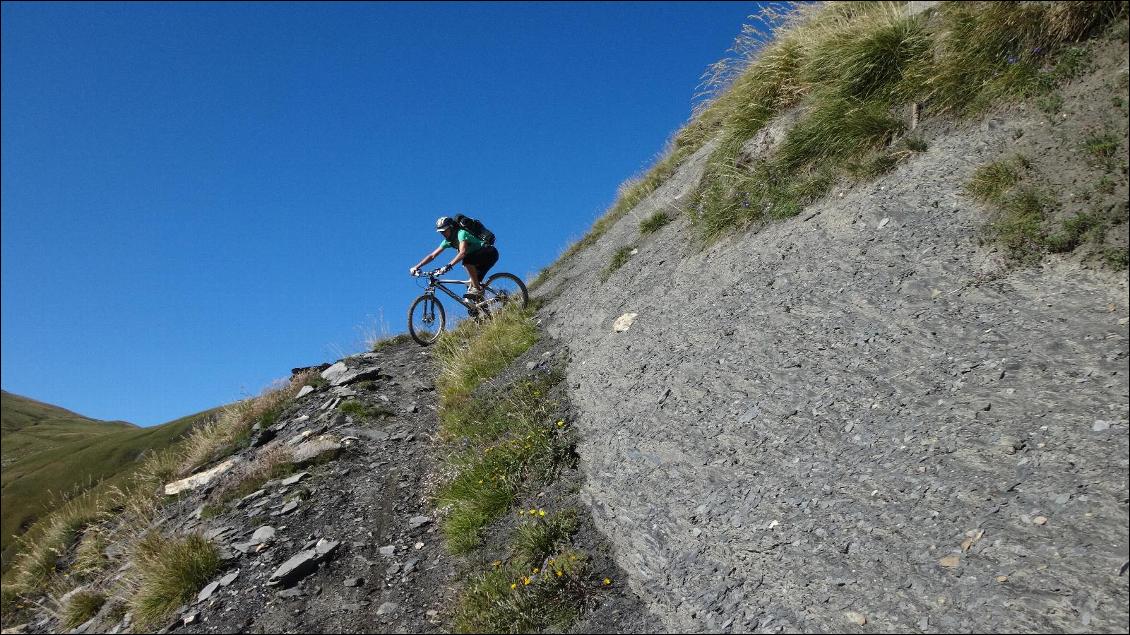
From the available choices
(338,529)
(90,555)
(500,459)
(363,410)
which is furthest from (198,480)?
(500,459)

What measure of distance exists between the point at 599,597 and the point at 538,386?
16.3 ft

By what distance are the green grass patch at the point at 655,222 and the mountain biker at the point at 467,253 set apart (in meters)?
4.48

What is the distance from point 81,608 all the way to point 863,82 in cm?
1576

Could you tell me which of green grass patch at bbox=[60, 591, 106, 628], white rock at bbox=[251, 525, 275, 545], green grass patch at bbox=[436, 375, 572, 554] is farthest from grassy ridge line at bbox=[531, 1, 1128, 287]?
green grass patch at bbox=[60, 591, 106, 628]

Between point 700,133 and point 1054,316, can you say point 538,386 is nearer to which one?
point 1054,316

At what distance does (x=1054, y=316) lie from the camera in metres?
6.40

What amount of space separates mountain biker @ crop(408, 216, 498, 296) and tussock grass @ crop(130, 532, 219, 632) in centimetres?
847

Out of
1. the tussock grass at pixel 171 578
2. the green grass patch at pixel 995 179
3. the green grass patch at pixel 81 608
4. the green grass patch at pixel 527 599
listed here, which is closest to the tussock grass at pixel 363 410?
the tussock grass at pixel 171 578

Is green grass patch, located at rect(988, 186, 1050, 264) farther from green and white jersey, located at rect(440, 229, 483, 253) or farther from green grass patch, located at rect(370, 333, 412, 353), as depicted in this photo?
green grass patch, located at rect(370, 333, 412, 353)

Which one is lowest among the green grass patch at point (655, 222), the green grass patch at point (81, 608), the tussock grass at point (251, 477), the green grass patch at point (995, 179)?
the green grass patch at point (995, 179)

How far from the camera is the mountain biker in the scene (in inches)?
653

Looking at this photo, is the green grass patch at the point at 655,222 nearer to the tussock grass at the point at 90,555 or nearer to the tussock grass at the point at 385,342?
the tussock grass at the point at 385,342

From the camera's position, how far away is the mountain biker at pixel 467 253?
54.4 feet

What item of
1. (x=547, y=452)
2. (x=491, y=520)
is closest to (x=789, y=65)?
(x=547, y=452)
